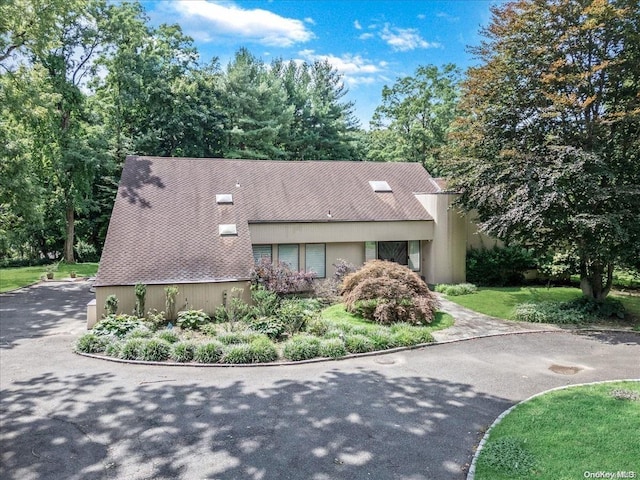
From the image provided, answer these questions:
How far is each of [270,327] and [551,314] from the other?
1012 cm

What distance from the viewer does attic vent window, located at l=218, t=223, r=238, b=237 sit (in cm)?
1747

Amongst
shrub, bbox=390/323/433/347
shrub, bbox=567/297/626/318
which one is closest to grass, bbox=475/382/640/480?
shrub, bbox=390/323/433/347

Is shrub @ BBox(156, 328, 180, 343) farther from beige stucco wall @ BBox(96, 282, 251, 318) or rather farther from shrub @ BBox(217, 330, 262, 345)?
beige stucco wall @ BBox(96, 282, 251, 318)

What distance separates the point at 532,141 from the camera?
50.9 ft

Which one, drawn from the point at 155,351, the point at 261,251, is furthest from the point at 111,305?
the point at 261,251

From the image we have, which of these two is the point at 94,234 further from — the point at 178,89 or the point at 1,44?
the point at 1,44

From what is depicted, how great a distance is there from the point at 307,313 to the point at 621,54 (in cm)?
1360

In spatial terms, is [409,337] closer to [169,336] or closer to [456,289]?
[169,336]

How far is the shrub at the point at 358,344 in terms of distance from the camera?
12.0 metres

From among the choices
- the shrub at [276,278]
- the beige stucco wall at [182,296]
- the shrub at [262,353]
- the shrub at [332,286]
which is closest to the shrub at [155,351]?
the shrub at [262,353]

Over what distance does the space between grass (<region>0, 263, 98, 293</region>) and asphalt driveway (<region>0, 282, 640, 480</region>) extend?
12880 mm

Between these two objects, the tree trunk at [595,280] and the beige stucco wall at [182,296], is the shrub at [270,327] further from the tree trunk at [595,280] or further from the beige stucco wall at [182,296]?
the tree trunk at [595,280]

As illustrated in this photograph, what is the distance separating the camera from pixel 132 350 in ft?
38.3

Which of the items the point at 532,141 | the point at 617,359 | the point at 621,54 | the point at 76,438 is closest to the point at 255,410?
the point at 76,438
